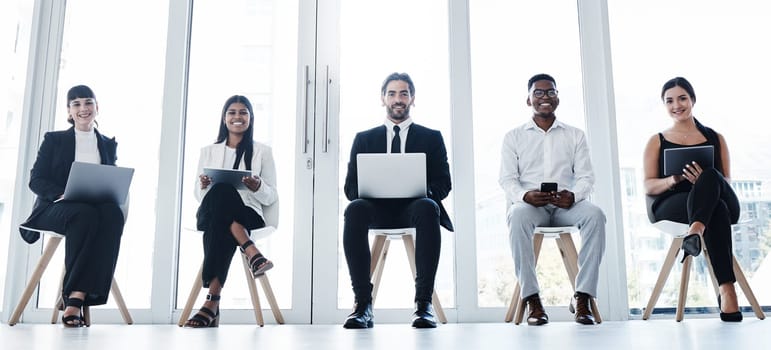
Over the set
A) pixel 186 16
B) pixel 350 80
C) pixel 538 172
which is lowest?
pixel 538 172

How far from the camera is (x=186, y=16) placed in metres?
3.49

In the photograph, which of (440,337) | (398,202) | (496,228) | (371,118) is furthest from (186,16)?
(440,337)

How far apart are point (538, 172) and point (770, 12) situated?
6.06 ft

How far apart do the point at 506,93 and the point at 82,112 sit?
2170 mm

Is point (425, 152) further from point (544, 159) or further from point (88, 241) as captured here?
point (88, 241)

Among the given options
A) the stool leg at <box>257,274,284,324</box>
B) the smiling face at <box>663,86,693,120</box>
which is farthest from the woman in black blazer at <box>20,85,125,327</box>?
the smiling face at <box>663,86,693,120</box>

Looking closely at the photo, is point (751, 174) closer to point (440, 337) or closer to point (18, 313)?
point (440, 337)

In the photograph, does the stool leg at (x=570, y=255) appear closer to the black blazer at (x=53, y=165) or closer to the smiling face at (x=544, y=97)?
the smiling face at (x=544, y=97)

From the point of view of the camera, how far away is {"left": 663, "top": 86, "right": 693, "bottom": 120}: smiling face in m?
3.09

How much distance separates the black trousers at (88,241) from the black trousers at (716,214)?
2434mm

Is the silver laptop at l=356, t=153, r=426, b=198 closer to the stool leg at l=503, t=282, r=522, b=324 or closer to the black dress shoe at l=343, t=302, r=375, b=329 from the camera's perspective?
the black dress shoe at l=343, t=302, r=375, b=329

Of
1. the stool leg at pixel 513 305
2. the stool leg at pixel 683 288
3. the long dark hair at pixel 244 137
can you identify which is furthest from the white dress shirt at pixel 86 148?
the stool leg at pixel 683 288

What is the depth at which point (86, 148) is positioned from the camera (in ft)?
9.98

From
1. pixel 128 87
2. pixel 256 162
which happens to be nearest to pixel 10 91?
pixel 128 87
